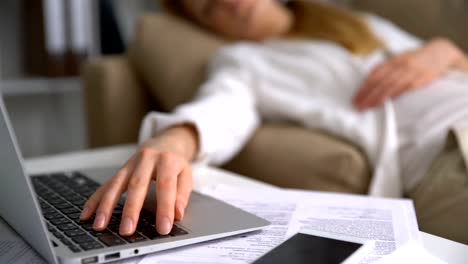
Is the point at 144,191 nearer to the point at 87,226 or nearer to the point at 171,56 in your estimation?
the point at 87,226

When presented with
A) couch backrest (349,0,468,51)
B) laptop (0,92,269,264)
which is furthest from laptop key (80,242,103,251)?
couch backrest (349,0,468,51)

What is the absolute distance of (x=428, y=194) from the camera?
78 cm

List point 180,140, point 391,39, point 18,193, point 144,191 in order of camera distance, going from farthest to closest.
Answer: point 391,39 < point 180,140 < point 144,191 < point 18,193

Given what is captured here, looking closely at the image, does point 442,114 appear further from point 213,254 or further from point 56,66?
point 56,66

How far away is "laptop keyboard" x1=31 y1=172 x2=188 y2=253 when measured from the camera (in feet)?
1.63

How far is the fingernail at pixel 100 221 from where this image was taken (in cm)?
52

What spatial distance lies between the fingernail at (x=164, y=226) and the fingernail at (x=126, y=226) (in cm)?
3

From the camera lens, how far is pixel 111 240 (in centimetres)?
50

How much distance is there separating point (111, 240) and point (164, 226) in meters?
0.05

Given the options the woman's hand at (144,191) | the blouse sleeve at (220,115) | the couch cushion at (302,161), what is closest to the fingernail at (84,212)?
the woman's hand at (144,191)

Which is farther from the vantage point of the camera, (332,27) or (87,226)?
(332,27)

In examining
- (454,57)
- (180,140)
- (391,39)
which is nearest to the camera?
(180,140)

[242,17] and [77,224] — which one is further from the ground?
[242,17]

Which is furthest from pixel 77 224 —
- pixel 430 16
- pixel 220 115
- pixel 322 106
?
pixel 430 16
